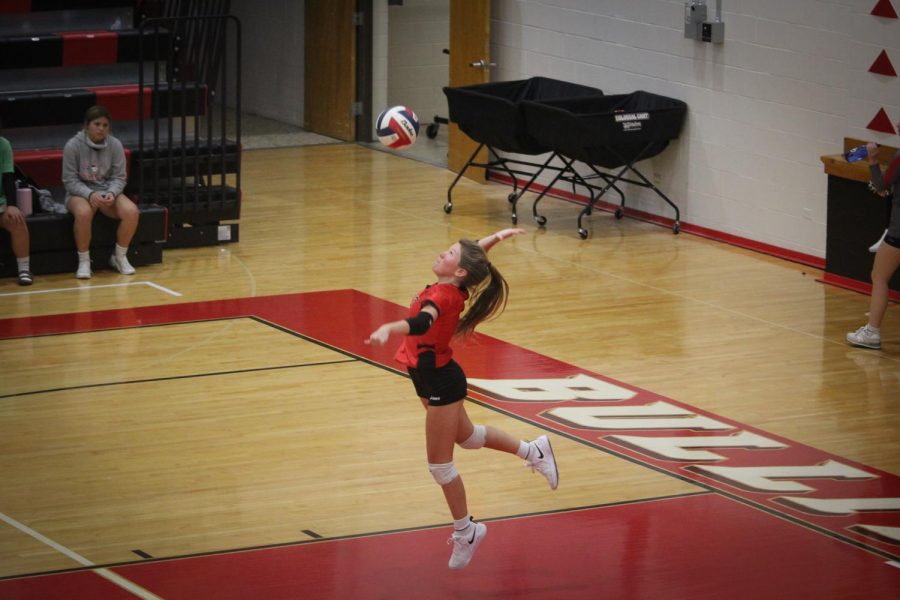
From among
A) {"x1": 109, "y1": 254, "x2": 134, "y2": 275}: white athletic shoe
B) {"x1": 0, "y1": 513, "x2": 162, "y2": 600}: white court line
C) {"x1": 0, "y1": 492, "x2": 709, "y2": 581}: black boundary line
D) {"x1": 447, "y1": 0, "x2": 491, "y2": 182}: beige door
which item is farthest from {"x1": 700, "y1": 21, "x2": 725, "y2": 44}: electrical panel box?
{"x1": 0, "y1": 513, "x2": 162, "y2": 600}: white court line

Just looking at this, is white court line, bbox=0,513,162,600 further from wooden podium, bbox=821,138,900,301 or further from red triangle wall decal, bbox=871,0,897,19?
red triangle wall decal, bbox=871,0,897,19

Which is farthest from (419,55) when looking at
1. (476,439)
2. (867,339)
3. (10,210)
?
(476,439)

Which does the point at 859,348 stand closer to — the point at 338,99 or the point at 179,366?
the point at 179,366

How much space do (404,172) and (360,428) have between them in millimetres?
6849

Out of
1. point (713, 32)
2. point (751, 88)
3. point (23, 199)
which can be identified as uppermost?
point (713, 32)

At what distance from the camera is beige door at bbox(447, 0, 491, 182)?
42.5 feet

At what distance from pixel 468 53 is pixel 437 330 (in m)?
8.19

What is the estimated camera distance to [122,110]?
1091cm

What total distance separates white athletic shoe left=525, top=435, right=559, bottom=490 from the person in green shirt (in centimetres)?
481

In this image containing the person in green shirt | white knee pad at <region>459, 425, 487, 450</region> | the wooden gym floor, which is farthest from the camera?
the person in green shirt

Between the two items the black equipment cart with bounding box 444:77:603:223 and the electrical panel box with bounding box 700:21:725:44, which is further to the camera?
the black equipment cart with bounding box 444:77:603:223

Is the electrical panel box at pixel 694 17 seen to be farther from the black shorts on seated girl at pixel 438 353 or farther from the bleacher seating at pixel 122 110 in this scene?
the black shorts on seated girl at pixel 438 353

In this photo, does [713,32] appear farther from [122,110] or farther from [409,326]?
[409,326]

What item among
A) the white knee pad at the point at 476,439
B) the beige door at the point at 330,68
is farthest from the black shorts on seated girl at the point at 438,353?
the beige door at the point at 330,68
